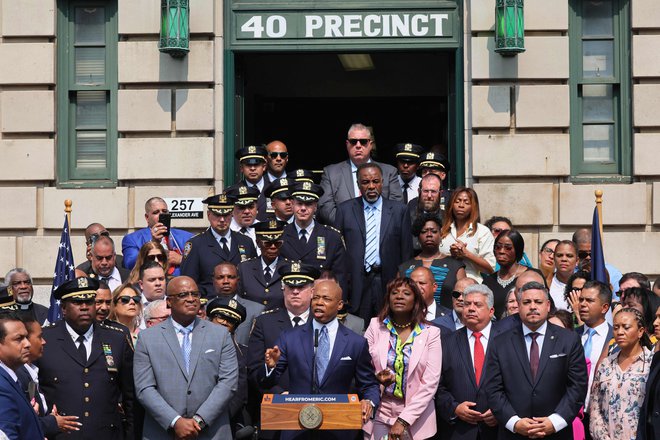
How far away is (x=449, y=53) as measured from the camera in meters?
19.5

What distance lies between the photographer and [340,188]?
17.0 m

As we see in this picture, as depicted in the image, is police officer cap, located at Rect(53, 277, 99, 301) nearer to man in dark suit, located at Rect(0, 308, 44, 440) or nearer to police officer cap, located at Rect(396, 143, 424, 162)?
man in dark suit, located at Rect(0, 308, 44, 440)

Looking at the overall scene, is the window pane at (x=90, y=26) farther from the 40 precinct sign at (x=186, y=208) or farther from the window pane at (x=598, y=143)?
the window pane at (x=598, y=143)

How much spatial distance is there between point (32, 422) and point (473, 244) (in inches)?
247

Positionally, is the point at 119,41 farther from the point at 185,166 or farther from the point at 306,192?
the point at 306,192

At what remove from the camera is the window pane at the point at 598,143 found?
19.1 m

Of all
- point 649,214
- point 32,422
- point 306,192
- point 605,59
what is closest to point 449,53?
point 605,59

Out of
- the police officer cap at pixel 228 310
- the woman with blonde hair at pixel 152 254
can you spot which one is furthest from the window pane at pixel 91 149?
the police officer cap at pixel 228 310

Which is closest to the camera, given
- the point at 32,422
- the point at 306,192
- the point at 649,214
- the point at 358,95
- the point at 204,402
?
the point at 32,422

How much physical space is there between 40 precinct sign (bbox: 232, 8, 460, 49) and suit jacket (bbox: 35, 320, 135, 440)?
6.86m

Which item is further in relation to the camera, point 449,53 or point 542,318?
point 449,53

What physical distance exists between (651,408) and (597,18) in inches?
330

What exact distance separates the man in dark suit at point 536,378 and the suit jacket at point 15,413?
13.2 ft

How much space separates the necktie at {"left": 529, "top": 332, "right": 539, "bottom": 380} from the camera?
12.9 m
